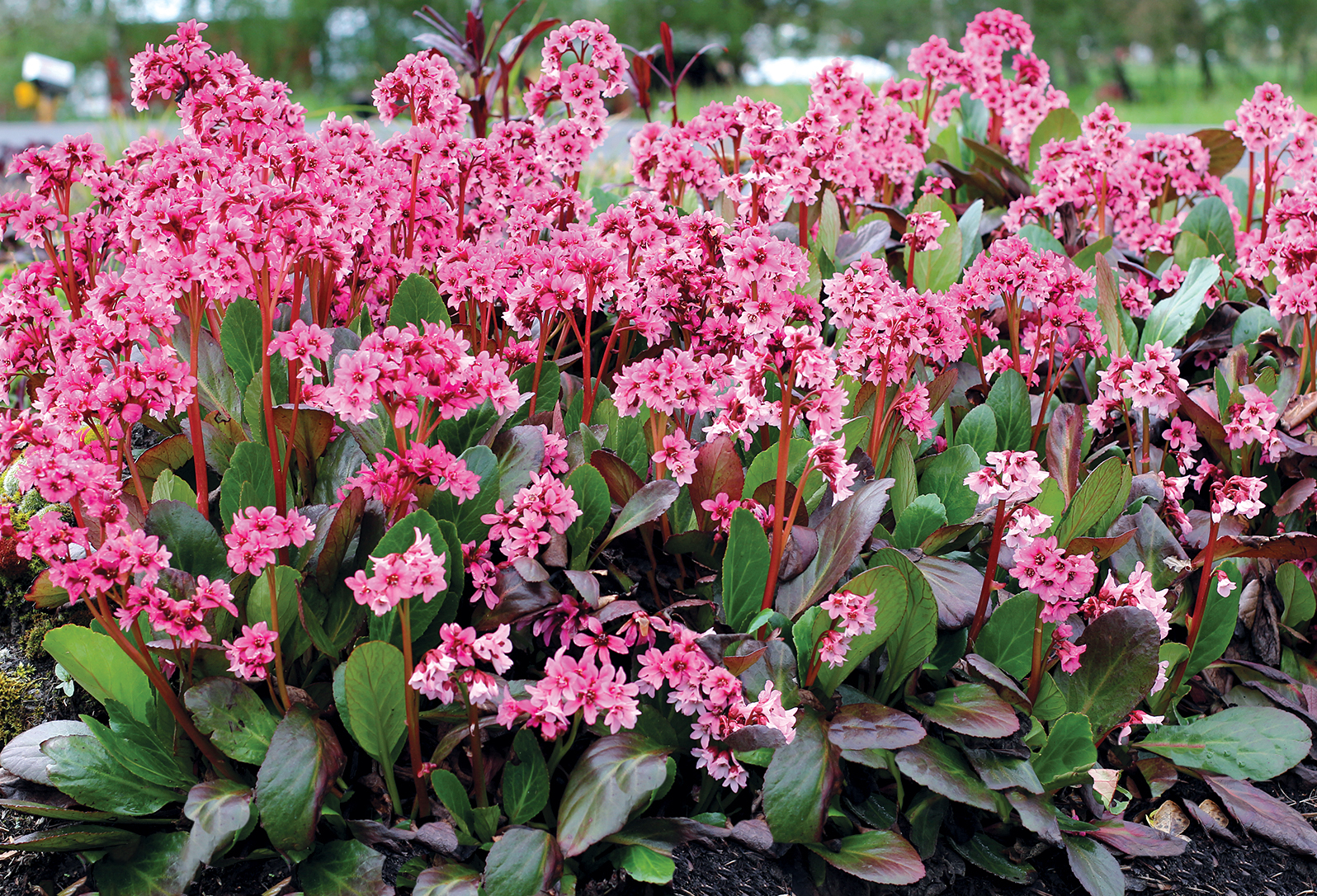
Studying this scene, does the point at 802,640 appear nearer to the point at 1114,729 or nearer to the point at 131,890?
the point at 1114,729

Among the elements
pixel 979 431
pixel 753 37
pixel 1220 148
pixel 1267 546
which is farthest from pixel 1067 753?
pixel 753 37

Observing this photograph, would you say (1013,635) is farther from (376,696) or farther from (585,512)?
(376,696)

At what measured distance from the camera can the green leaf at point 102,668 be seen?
180cm

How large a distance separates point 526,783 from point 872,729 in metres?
0.61

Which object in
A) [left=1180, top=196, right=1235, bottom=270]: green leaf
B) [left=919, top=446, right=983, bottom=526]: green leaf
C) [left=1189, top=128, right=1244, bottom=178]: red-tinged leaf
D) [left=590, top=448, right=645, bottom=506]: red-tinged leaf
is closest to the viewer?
[left=590, top=448, right=645, bottom=506]: red-tinged leaf

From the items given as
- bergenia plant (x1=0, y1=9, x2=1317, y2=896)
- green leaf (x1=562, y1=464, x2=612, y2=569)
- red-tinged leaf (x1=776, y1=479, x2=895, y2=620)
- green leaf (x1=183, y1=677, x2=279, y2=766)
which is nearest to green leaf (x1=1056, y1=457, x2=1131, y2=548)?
bergenia plant (x1=0, y1=9, x2=1317, y2=896)

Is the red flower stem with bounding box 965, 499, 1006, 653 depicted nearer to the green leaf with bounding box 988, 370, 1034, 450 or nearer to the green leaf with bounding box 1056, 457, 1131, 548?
the green leaf with bounding box 1056, 457, 1131, 548

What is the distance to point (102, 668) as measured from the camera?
1.83 meters

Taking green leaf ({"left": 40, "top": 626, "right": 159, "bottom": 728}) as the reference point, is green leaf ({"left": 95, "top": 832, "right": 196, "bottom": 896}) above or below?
below

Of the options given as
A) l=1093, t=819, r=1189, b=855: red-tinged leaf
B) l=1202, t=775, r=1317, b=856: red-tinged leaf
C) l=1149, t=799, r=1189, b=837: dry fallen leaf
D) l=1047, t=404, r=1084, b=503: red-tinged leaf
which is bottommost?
l=1149, t=799, r=1189, b=837: dry fallen leaf

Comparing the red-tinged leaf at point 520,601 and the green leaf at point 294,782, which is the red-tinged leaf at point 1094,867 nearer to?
the red-tinged leaf at point 520,601

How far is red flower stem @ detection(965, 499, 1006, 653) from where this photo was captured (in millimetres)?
1818

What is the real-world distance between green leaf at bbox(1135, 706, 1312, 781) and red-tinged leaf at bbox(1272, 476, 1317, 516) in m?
0.58

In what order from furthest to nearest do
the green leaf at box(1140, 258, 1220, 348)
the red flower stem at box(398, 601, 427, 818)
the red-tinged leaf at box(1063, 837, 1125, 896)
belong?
Answer: the green leaf at box(1140, 258, 1220, 348)
the red-tinged leaf at box(1063, 837, 1125, 896)
the red flower stem at box(398, 601, 427, 818)
